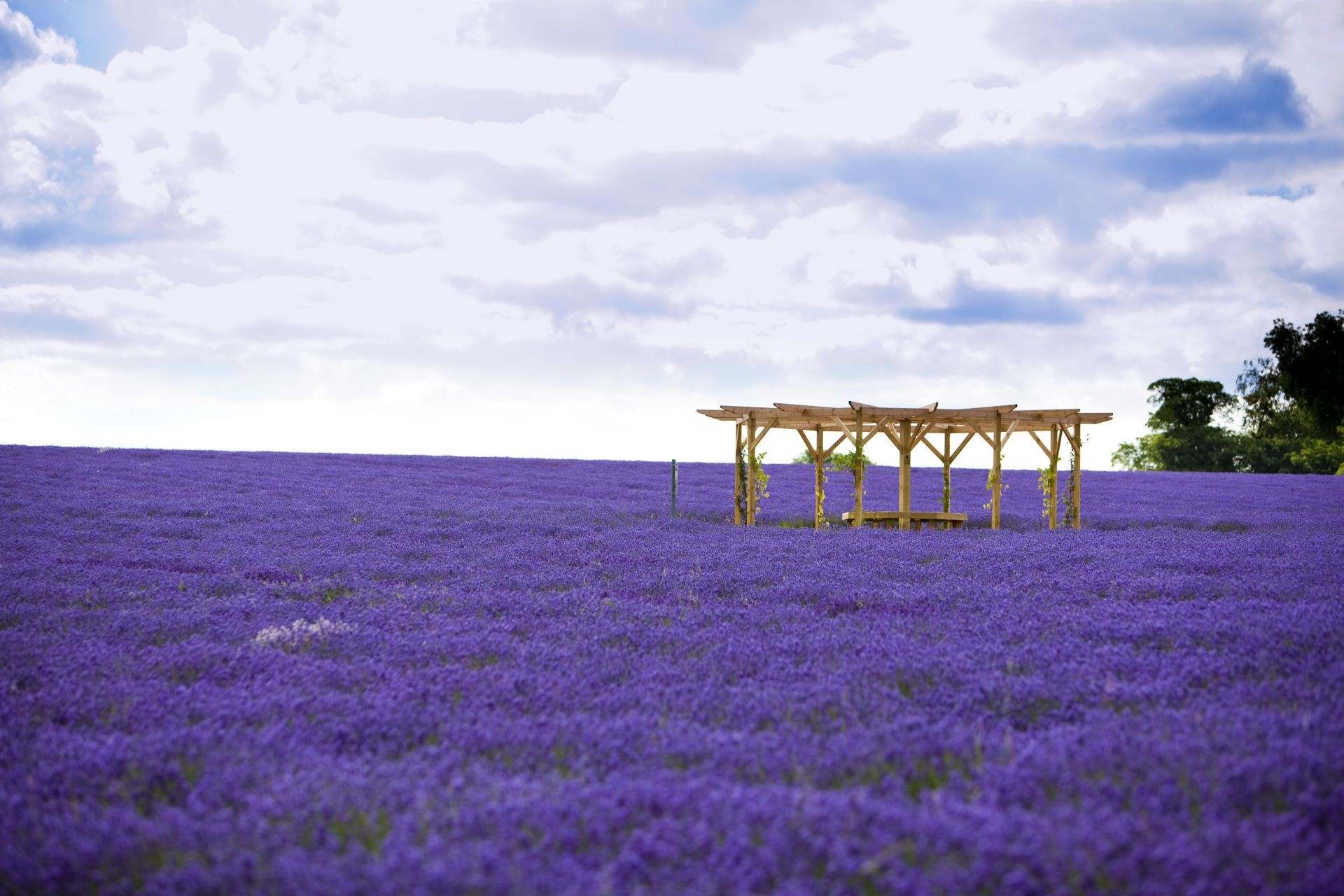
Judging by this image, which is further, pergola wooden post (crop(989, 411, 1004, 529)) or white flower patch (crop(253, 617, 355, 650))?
pergola wooden post (crop(989, 411, 1004, 529))

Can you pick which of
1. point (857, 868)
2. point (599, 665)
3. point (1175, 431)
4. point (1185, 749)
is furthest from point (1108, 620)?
point (1175, 431)

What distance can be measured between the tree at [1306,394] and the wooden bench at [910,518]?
99.5 ft

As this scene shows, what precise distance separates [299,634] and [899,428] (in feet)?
44.7

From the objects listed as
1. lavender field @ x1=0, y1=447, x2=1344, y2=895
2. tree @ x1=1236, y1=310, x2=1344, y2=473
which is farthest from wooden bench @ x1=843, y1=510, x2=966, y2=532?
tree @ x1=1236, y1=310, x2=1344, y2=473

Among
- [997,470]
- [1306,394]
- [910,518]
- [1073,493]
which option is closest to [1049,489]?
[1073,493]

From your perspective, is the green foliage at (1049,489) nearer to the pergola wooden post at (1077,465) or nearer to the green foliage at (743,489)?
the pergola wooden post at (1077,465)

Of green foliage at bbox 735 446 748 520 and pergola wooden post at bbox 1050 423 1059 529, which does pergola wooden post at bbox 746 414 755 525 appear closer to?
green foliage at bbox 735 446 748 520

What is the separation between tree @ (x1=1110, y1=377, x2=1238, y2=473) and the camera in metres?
45.3

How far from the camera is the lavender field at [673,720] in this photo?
282 centimetres

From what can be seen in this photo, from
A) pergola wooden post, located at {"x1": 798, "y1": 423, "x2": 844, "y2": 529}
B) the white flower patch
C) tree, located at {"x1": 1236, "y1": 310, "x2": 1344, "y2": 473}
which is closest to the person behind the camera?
the white flower patch

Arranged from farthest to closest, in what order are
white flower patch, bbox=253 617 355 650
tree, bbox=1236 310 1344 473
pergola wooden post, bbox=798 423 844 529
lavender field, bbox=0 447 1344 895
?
tree, bbox=1236 310 1344 473 < pergola wooden post, bbox=798 423 844 529 < white flower patch, bbox=253 617 355 650 < lavender field, bbox=0 447 1344 895

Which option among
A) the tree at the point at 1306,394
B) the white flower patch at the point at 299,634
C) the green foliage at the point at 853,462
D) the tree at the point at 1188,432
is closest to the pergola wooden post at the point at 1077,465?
the green foliage at the point at 853,462

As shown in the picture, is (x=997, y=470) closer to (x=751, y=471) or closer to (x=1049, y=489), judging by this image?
(x=1049, y=489)

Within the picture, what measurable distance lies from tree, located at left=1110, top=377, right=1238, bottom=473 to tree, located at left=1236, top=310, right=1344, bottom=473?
52.0 inches
